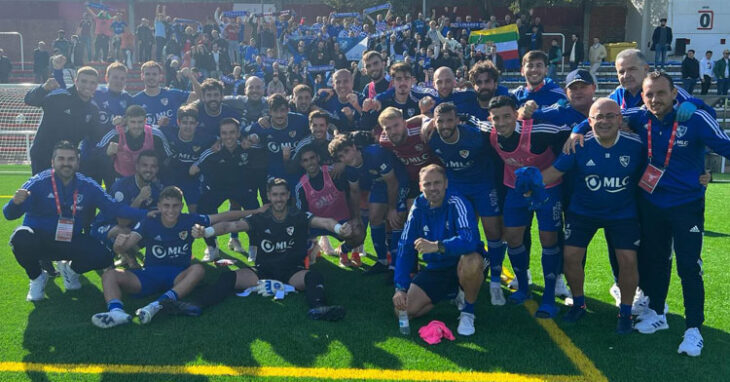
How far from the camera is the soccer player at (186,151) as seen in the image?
293 inches

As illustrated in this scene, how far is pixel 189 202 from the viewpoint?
25.4ft

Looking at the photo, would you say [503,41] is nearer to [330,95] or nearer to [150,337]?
[330,95]

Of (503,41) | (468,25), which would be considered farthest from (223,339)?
(468,25)

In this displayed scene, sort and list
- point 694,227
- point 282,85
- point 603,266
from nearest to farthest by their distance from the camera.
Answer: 1. point 694,227
2. point 603,266
3. point 282,85

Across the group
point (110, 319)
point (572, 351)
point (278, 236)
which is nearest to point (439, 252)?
point (572, 351)

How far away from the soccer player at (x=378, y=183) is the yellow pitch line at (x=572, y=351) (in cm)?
187

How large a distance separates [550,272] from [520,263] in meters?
0.38

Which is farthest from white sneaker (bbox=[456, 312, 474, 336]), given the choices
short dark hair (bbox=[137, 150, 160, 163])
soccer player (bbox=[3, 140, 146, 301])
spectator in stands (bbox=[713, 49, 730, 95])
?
spectator in stands (bbox=[713, 49, 730, 95])

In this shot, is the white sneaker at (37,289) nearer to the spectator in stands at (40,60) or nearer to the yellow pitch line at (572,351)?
the yellow pitch line at (572,351)

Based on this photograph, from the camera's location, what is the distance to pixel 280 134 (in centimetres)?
749

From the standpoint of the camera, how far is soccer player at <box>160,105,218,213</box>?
7.45 metres

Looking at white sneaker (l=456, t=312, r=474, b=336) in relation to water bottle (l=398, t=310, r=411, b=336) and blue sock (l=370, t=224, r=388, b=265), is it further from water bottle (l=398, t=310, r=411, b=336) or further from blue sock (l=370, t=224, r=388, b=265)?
blue sock (l=370, t=224, r=388, b=265)

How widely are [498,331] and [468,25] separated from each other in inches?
932

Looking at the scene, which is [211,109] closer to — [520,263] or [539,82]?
[539,82]
